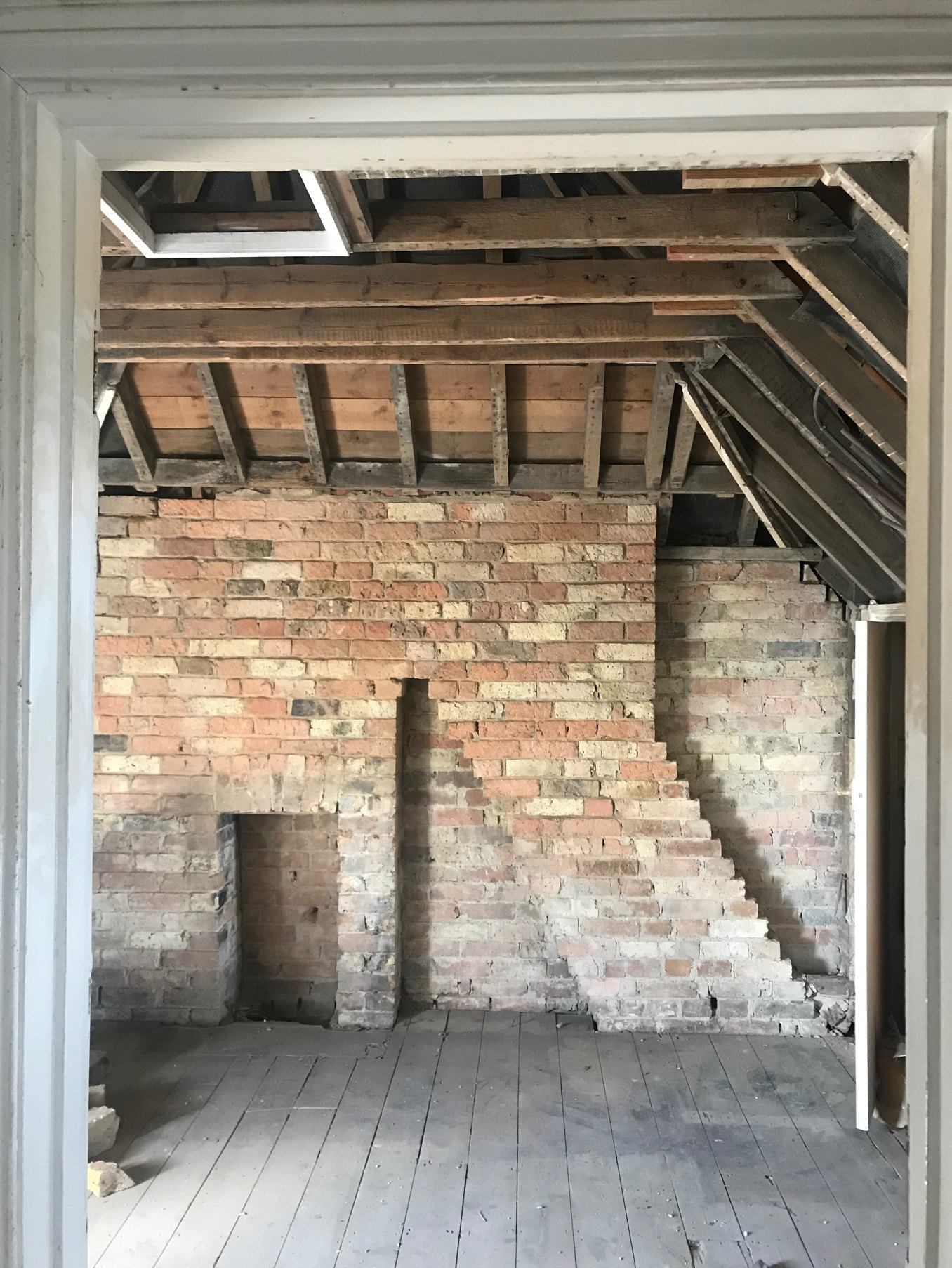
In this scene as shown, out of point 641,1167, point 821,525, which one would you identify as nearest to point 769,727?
point 821,525

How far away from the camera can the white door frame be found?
2.20ft

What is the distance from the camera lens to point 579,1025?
4.23m

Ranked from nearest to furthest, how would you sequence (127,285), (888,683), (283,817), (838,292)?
(838,292) → (127,285) → (888,683) → (283,817)

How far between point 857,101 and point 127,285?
106 inches

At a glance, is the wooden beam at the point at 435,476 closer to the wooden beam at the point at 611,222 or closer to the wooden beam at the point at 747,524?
the wooden beam at the point at 747,524

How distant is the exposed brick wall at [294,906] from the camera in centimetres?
459

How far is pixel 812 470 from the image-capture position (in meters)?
3.16

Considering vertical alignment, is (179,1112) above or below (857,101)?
below

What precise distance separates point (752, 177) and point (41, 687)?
1.52m

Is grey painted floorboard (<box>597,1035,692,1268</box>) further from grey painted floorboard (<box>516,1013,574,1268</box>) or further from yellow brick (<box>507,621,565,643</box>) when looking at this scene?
yellow brick (<box>507,621,565,643</box>)

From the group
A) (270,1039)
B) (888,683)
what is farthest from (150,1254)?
(888,683)

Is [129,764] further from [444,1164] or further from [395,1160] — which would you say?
[444,1164]

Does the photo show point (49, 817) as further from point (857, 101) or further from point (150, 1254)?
point (150, 1254)

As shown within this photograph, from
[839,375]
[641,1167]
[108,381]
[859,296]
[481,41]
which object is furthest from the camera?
[108,381]
